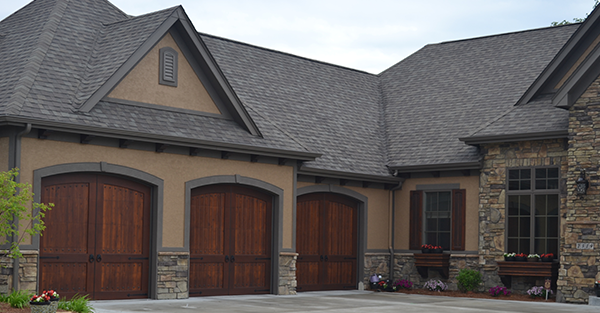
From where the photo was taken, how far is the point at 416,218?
22.5 metres

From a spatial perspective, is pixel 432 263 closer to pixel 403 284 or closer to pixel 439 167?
pixel 403 284

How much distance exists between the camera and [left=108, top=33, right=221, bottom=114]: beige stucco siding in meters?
17.0

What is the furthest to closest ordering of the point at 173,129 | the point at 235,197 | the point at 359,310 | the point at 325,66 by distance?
the point at 325,66
the point at 235,197
the point at 173,129
the point at 359,310

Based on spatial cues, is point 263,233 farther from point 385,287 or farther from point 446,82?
point 446,82

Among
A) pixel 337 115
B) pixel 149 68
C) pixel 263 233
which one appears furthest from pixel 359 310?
pixel 337 115

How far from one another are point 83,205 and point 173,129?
2.68 metres

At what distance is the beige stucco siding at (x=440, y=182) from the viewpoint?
69.3ft

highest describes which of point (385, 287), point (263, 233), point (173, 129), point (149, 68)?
point (149, 68)

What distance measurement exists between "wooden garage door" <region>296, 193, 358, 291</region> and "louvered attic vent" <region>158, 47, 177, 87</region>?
5.20 m

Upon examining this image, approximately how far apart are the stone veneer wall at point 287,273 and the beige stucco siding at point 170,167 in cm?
31

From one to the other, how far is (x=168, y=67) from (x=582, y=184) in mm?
10095

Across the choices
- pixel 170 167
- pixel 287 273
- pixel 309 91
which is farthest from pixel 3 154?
pixel 309 91

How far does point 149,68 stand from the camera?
1733 cm

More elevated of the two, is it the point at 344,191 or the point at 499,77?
the point at 499,77
